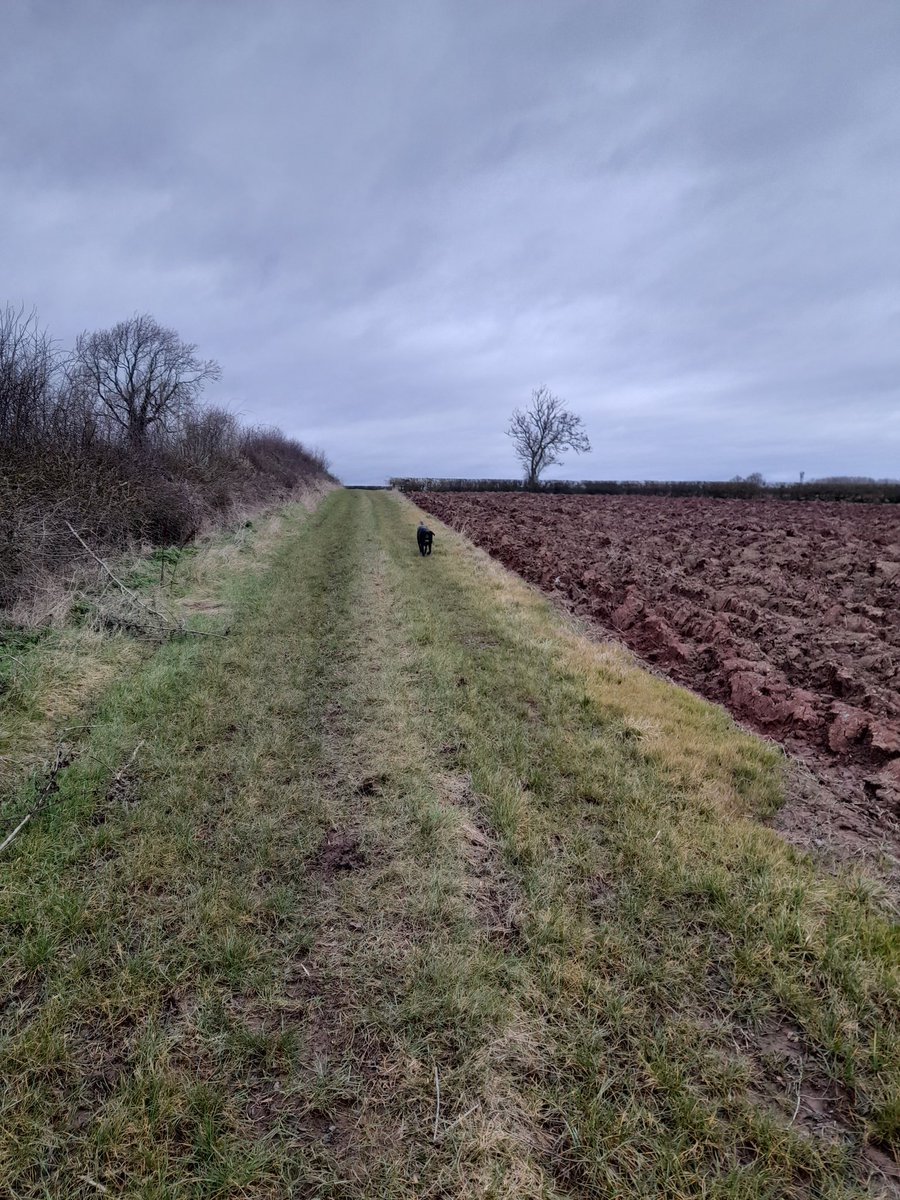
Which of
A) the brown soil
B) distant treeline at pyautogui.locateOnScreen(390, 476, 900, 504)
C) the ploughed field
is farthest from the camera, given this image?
distant treeline at pyautogui.locateOnScreen(390, 476, 900, 504)

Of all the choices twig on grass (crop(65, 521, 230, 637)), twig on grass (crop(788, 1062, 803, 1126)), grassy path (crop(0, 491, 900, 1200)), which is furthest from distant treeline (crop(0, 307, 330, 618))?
twig on grass (crop(788, 1062, 803, 1126))

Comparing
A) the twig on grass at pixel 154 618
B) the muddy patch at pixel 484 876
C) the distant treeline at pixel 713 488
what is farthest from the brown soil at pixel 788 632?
the distant treeline at pixel 713 488

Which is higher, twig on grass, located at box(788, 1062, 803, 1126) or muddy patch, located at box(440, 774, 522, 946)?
muddy patch, located at box(440, 774, 522, 946)

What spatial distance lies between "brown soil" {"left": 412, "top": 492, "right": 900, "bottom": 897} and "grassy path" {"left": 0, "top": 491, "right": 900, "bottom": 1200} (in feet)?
2.25

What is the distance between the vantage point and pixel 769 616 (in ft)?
26.8

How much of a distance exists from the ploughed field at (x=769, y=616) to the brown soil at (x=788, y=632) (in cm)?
2

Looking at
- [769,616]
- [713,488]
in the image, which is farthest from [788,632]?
[713,488]

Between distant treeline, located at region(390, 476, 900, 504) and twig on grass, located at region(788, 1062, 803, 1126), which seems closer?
twig on grass, located at region(788, 1062, 803, 1126)

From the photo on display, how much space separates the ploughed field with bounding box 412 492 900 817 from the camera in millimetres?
5023

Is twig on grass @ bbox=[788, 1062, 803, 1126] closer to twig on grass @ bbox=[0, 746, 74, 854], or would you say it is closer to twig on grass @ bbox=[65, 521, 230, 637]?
twig on grass @ bbox=[0, 746, 74, 854]

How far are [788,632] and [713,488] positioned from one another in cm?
5117

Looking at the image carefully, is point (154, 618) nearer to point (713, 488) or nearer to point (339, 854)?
point (339, 854)

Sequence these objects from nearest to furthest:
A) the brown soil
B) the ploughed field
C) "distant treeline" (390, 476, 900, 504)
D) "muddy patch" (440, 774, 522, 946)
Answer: "muddy patch" (440, 774, 522, 946), the brown soil, the ploughed field, "distant treeline" (390, 476, 900, 504)

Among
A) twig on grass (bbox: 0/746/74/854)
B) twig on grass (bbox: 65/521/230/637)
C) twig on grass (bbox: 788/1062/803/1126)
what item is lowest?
twig on grass (bbox: 788/1062/803/1126)
